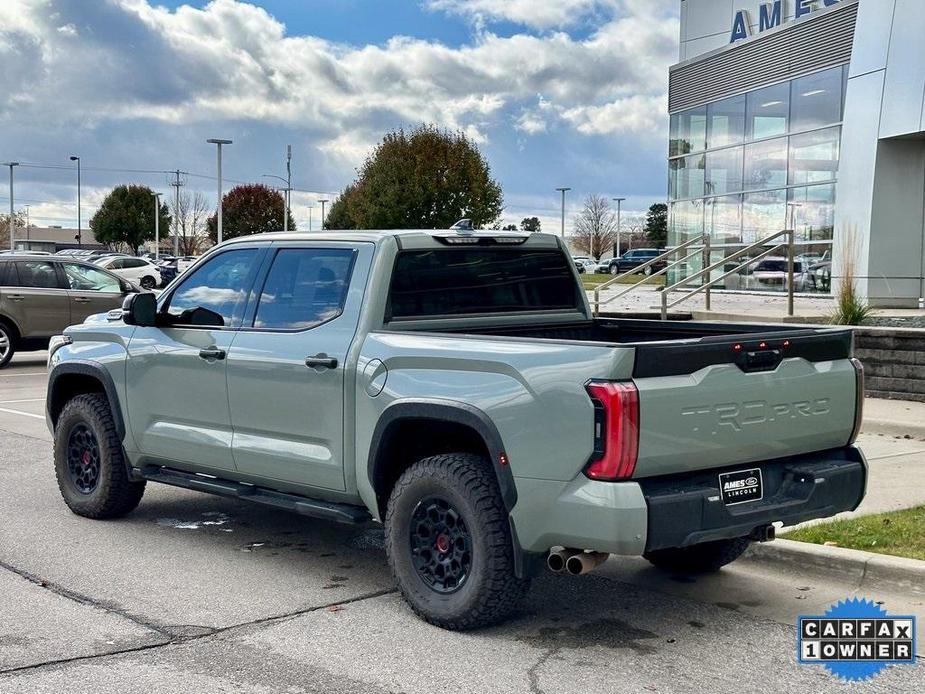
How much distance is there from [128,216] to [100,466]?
106m

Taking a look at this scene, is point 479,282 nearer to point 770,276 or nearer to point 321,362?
point 321,362

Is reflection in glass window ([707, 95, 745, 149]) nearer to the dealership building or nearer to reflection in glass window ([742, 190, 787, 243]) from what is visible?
the dealership building

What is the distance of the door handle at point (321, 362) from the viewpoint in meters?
5.81

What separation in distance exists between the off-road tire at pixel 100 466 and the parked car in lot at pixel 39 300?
1174cm

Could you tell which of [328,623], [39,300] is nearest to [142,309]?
[328,623]

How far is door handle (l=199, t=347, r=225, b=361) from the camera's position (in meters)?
6.47

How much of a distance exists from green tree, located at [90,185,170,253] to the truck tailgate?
357 feet

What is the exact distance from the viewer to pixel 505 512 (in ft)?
16.7

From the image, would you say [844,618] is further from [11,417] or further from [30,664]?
[11,417]

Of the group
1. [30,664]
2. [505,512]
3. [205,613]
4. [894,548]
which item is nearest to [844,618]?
[894,548]

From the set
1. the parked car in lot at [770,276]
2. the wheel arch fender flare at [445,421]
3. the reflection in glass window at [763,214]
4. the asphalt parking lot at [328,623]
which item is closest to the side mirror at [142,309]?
the asphalt parking lot at [328,623]

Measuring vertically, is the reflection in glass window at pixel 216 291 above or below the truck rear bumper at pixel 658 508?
above

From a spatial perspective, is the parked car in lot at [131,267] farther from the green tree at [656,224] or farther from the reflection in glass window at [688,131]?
the green tree at [656,224]

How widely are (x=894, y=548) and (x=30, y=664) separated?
14.7 feet
